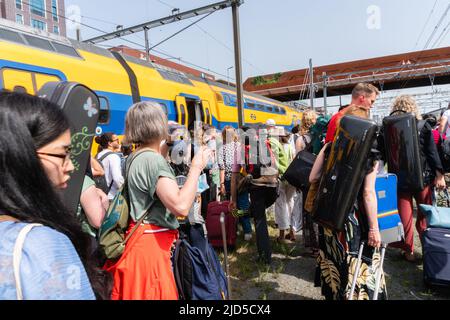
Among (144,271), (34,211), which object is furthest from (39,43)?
(34,211)

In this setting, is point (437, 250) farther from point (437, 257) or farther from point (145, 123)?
point (145, 123)

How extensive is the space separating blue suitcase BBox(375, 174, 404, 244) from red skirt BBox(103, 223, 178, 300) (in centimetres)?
163

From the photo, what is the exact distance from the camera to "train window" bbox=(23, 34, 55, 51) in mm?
5641

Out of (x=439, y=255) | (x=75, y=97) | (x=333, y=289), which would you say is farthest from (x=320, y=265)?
(x=75, y=97)

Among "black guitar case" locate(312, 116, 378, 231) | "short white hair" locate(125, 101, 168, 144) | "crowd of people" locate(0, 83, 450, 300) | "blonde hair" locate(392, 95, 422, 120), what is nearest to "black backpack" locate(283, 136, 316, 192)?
"crowd of people" locate(0, 83, 450, 300)

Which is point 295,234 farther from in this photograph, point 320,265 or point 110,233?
point 110,233

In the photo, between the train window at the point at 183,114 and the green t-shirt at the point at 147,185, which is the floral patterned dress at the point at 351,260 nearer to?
the green t-shirt at the point at 147,185

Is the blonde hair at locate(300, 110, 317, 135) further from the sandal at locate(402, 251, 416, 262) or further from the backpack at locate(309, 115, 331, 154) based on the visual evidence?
the sandal at locate(402, 251, 416, 262)

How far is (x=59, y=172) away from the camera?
3.21 feet

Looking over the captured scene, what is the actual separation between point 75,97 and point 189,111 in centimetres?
880

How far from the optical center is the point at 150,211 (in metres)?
1.69

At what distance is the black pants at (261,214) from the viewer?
12.5ft

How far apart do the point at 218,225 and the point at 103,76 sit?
4.37 m

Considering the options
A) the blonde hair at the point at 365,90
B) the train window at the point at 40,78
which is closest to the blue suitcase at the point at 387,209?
the blonde hair at the point at 365,90
